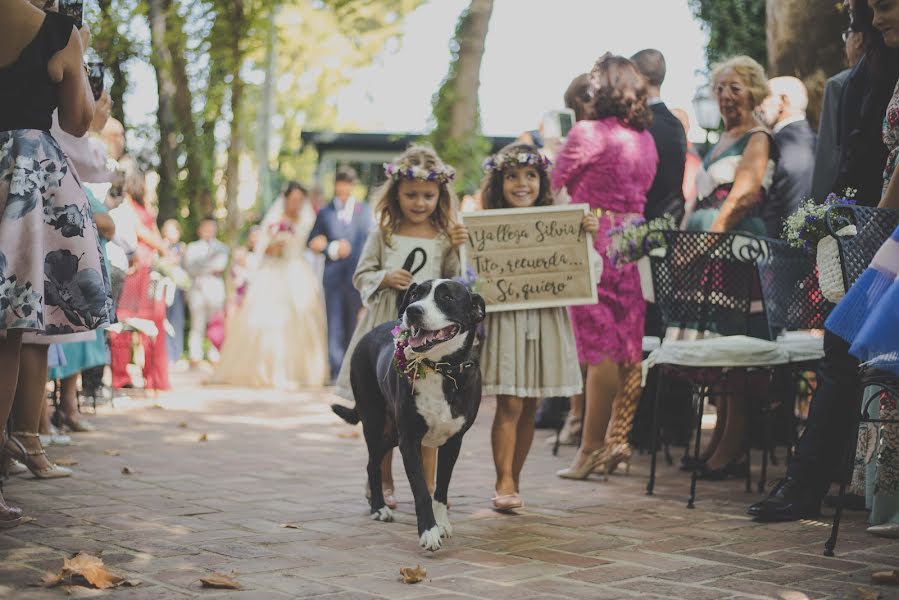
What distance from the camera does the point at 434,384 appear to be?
4.79 m

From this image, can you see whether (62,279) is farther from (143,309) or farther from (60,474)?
(143,309)

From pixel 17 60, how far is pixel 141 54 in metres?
17.8

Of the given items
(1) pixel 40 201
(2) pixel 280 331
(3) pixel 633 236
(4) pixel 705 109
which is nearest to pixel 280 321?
(2) pixel 280 331

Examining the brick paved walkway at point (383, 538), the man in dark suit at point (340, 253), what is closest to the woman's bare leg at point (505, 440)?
the brick paved walkway at point (383, 538)

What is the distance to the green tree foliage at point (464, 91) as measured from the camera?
15.3m

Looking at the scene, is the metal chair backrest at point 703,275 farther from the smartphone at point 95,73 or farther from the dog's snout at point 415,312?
the smartphone at point 95,73

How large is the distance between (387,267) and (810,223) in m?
2.11

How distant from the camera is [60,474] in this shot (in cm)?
607

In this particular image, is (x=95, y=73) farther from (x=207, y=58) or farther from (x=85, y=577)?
(x=207, y=58)

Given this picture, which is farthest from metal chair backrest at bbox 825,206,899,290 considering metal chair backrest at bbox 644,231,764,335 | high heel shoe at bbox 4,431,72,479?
high heel shoe at bbox 4,431,72,479

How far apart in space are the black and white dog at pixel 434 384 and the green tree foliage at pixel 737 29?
375 inches

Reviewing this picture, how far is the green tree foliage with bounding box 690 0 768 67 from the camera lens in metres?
13.3

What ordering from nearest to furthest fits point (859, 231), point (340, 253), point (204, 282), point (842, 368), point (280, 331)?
1. point (859, 231)
2. point (842, 368)
3. point (280, 331)
4. point (340, 253)
5. point (204, 282)

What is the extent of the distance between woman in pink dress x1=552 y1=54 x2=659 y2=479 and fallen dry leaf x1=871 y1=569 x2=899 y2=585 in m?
2.71
